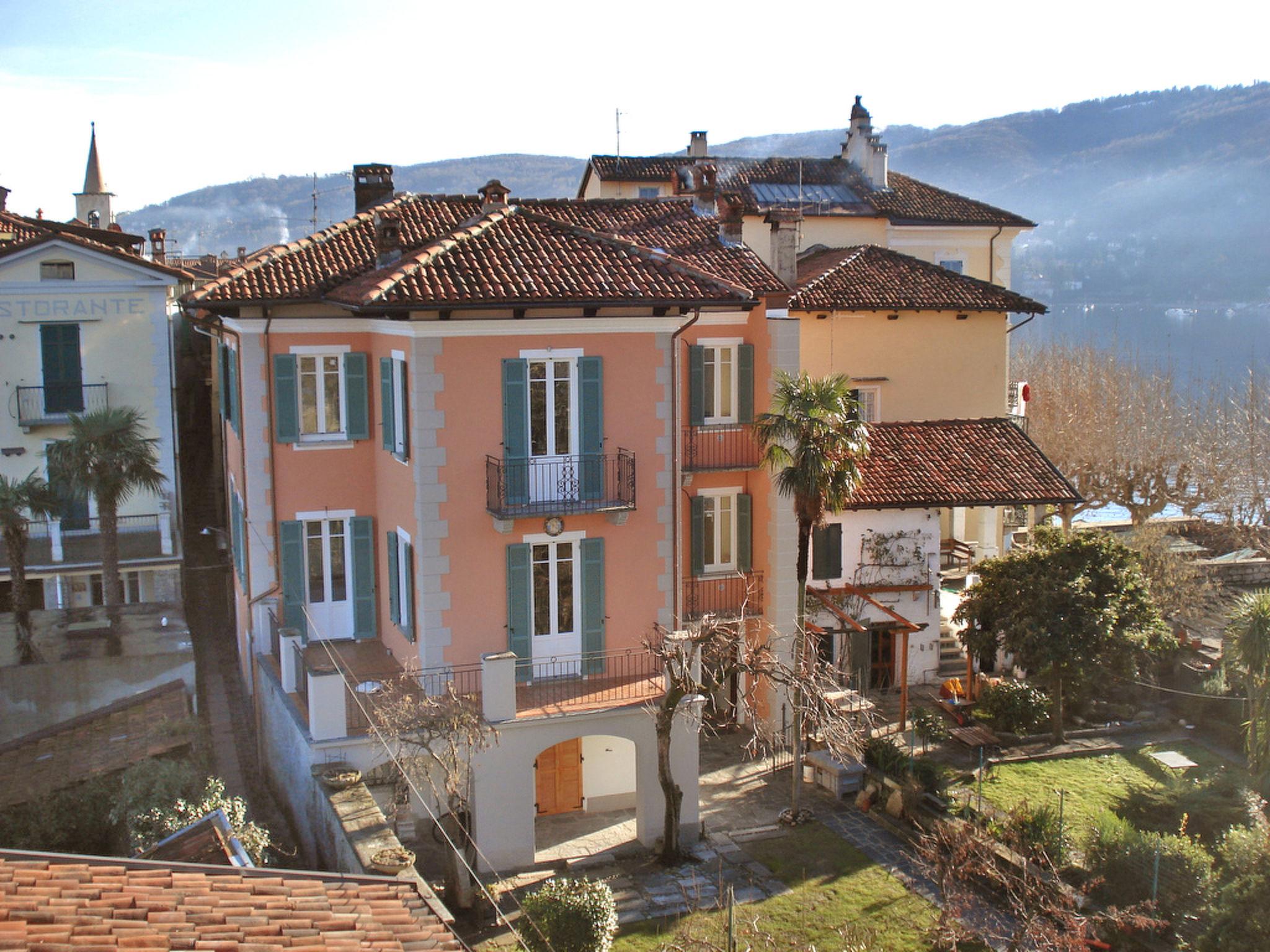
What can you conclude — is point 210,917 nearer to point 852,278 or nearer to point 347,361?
point 347,361

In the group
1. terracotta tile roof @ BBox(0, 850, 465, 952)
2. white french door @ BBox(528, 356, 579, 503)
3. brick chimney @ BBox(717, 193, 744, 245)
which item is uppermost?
brick chimney @ BBox(717, 193, 744, 245)

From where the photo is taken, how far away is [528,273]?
18.3 meters

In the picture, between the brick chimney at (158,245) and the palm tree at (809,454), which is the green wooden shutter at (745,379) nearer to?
the palm tree at (809,454)

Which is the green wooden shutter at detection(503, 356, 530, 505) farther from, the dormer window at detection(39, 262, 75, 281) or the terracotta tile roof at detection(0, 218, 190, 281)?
the dormer window at detection(39, 262, 75, 281)

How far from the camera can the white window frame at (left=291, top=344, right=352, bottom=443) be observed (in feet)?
66.1

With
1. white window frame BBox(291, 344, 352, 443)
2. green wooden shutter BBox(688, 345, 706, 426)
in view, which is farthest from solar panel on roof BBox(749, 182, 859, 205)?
white window frame BBox(291, 344, 352, 443)

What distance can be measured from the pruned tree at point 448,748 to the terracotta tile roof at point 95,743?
4.50 metres

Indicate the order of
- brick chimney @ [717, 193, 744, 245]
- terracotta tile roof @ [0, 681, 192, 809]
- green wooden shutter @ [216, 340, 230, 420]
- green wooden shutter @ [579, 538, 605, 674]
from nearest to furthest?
1. terracotta tile roof @ [0, 681, 192, 809]
2. green wooden shutter @ [579, 538, 605, 674]
3. green wooden shutter @ [216, 340, 230, 420]
4. brick chimney @ [717, 193, 744, 245]

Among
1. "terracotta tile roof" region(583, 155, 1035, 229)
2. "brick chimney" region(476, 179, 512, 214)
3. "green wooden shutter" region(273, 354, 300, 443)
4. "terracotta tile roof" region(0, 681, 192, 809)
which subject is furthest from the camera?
"terracotta tile roof" region(583, 155, 1035, 229)

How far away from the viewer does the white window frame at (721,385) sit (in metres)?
22.7

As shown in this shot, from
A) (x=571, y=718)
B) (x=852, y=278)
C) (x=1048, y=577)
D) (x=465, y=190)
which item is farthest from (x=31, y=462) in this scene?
(x=465, y=190)

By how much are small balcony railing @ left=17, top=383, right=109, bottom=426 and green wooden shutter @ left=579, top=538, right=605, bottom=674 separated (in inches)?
557

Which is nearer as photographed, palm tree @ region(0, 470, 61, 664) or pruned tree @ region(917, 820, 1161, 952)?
pruned tree @ region(917, 820, 1161, 952)

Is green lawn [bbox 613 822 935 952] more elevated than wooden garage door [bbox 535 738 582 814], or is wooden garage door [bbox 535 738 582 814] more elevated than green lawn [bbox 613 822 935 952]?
wooden garage door [bbox 535 738 582 814]
